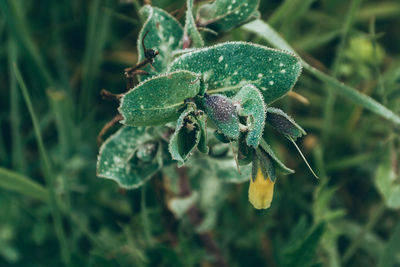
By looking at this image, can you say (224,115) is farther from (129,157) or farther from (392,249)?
(392,249)

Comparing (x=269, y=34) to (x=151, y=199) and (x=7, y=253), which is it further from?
(x=7, y=253)

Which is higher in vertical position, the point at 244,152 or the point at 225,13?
the point at 225,13

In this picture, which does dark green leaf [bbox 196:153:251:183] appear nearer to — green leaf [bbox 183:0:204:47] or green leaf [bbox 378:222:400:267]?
green leaf [bbox 183:0:204:47]

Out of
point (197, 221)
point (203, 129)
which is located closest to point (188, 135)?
point (203, 129)

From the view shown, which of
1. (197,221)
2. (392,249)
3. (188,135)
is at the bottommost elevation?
(392,249)

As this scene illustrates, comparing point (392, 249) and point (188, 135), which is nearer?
point (188, 135)

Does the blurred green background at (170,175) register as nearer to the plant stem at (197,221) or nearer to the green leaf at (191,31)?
the plant stem at (197,221)
